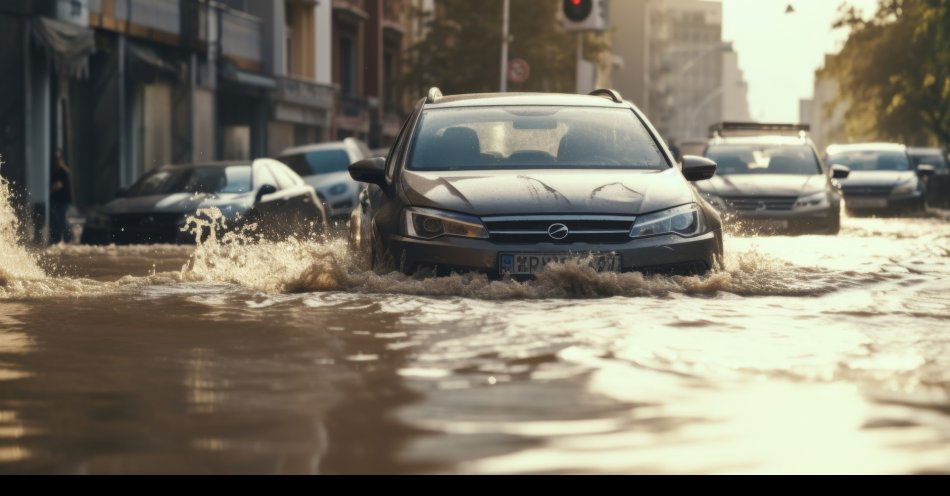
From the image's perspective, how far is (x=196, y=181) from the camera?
64.7 feet

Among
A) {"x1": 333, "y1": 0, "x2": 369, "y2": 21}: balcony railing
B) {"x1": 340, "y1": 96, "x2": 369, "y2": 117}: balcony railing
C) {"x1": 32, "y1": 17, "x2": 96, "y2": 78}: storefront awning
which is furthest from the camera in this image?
{"x1": 340, "y1": 96, "x2": 369, "y2": 117}: balcony railing

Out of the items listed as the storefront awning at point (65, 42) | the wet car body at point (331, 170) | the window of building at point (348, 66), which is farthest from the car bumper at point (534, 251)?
the window of building at point (348, 66)

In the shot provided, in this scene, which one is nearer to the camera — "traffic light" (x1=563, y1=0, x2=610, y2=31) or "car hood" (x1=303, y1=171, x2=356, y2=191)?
"car hood" (x1=303, y1=171, x2=356, y2=191)

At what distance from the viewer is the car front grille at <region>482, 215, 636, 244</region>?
30.6ft

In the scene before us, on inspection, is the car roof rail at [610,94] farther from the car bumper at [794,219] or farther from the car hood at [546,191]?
the car bumper at [794,219]

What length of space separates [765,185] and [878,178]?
41.4 feet

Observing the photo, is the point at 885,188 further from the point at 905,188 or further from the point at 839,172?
the point at 839,172

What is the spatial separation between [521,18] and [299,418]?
4138 centimetres

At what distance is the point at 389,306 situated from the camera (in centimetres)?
895

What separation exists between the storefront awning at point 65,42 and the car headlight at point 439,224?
1633 cm

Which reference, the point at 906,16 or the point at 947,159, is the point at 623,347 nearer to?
the point at 947,159

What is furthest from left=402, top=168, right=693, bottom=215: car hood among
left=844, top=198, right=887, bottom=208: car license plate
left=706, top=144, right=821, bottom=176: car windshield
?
left=844, top=198, right=887, bottom=208: car license plate

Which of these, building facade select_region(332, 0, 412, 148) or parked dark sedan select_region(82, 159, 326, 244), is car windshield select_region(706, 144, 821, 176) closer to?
parked dark sedan select_region(82, 159, 326, 244)

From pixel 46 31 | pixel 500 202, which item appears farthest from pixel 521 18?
pixel 500 202
